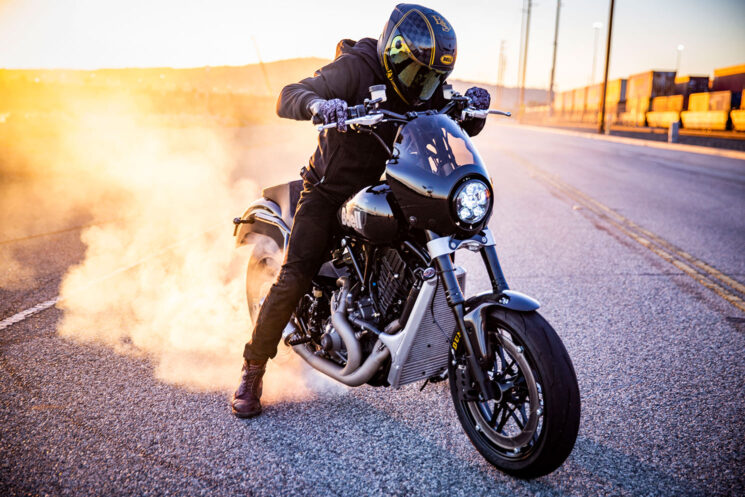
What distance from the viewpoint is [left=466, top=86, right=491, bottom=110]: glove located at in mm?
2992

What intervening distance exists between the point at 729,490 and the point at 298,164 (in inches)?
589

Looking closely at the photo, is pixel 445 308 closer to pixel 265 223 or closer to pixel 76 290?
pixel 265 223

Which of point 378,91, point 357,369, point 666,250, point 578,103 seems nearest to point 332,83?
point 378,91

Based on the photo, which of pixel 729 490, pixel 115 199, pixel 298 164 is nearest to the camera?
pixel 729 490

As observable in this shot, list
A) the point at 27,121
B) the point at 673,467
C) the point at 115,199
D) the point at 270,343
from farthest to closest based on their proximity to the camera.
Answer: the point at 27,121 < the point at 115,199 < the point at 270,343 < the point at 673,467

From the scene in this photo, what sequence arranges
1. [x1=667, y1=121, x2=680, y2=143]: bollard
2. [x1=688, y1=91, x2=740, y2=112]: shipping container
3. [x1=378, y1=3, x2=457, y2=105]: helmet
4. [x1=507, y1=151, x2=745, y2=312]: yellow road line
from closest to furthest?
1. [x1=378, y1=3, x2=457, y2=105]: helmet
2. [x1=507, y1=151, x2=745, y2=312]: yellow road line
3. [x1=667, y1=121, x2=680, y2=143]: bollard
4. [x1=688, y1=91, x2=740, y2=112]: shipping container

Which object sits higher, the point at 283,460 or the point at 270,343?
the point at 270,343

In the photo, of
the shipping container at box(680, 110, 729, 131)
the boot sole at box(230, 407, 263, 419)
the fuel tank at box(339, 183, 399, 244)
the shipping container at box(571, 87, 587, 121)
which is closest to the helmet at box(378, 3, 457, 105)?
the fuel tank at box(339, 183, 399, 244)

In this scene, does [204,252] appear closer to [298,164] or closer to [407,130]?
[407,130]

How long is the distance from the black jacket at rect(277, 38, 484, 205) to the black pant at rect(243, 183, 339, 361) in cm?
14

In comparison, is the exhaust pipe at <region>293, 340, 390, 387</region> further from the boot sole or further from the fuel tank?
the fuel tank

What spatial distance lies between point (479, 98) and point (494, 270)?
1.02 metres

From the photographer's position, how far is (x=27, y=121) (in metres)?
22.7

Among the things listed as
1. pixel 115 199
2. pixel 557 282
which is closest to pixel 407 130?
pixel 557 282
